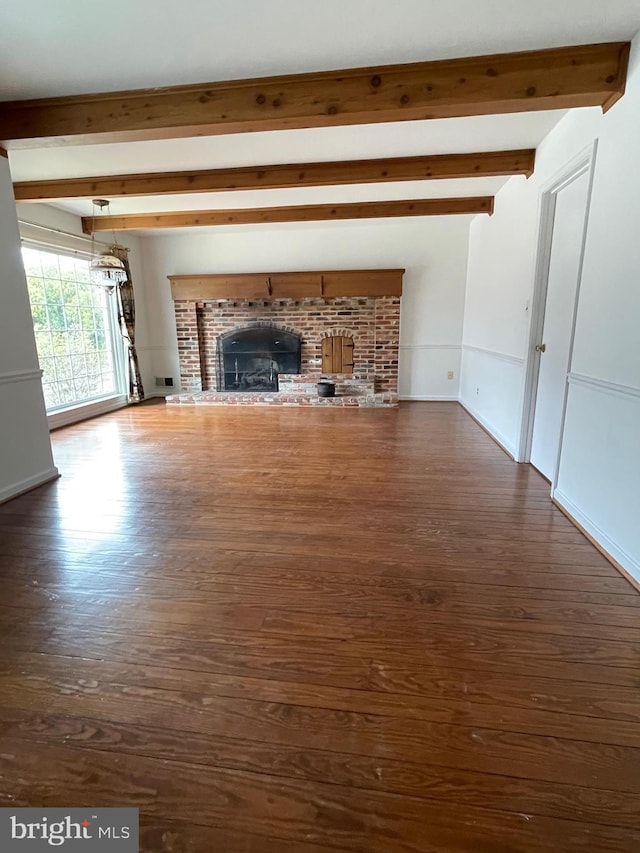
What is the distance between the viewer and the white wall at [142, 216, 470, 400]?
18.8 ft

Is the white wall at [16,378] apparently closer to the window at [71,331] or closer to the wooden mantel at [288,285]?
the window at [71,331]

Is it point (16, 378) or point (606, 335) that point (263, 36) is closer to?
point (606, 335)

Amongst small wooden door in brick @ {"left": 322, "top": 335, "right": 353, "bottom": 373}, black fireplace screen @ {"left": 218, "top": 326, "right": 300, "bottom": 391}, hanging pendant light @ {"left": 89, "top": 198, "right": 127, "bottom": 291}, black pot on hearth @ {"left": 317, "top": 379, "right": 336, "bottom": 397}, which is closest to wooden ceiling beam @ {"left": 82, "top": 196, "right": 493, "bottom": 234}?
hanging pendant light @ {"left": 89, "top": 198, "right": 127, "bottom": 291}

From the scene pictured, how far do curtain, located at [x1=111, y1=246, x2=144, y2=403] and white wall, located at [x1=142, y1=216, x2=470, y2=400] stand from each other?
0.59 meters

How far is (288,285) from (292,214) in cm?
125

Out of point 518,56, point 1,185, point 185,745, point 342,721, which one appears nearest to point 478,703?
point 342,721

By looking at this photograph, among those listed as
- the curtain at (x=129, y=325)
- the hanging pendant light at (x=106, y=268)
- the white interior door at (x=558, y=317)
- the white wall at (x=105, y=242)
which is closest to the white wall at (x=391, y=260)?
the white wall at (x=105, y=242)

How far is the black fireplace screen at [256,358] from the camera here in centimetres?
618

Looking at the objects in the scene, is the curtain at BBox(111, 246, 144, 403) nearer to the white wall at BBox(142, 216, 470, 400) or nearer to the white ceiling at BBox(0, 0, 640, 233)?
the white wall at BBox(142, 216, 470, 400)

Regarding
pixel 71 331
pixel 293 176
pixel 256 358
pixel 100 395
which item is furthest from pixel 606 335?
pixel 100 395

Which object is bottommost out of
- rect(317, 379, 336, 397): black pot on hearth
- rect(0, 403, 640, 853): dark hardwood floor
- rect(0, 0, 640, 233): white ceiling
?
rect(0, 403, 640, 853): dark hardwood floor

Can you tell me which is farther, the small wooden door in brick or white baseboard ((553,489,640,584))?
the small wooden door in brick

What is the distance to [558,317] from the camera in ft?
9.52

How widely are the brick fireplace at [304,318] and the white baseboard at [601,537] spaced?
11.0 ft
